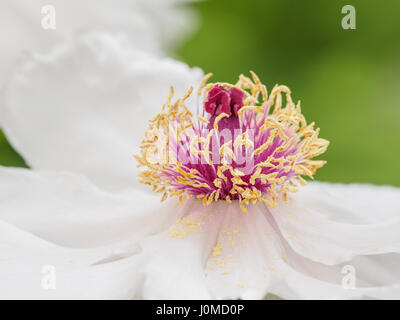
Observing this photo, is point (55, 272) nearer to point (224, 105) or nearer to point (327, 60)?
point (224, 105)

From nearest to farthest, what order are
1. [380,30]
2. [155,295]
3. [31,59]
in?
[155,295] → [31,59] → [380,30]

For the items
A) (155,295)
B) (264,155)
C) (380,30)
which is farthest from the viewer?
(380,30)

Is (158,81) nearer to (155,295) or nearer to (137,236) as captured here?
(137,236)

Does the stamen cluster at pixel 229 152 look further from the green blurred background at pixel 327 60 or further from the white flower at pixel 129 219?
the green blurred background at pixel 327 60

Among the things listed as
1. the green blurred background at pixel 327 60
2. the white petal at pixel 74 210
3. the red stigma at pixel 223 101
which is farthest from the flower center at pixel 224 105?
the green blurred background at pixel 327 60

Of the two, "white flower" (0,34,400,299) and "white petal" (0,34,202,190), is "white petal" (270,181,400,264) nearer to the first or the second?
"white flower" (0,34,400,299)
